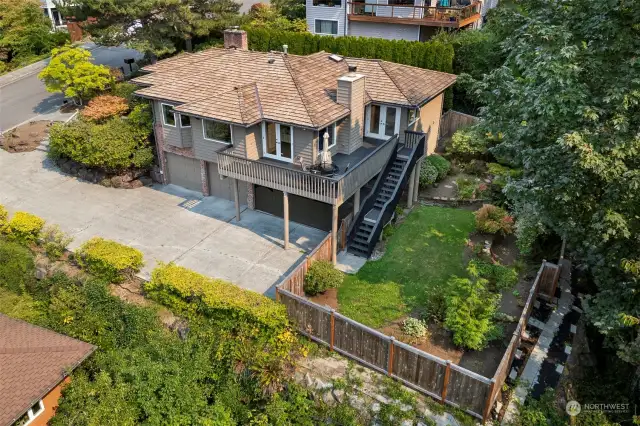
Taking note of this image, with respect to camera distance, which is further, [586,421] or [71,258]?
[71,258]

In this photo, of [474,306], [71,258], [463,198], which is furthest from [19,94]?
[474,306]

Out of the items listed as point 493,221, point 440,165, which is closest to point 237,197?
point 440,165

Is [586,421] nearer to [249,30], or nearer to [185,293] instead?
[185,293]

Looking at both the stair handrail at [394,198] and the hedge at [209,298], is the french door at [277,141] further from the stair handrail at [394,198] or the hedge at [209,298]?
the hedge at [209,298]

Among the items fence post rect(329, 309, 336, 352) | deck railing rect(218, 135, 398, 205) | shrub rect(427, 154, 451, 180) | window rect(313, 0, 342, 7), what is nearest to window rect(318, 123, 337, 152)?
deck railing rect(218, 135, 398, 205)

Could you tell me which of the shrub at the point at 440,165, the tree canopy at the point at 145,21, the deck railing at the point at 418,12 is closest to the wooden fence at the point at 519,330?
the shrub at the point at 440,165

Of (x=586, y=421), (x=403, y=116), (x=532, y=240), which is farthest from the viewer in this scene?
(x=403, y=116)
